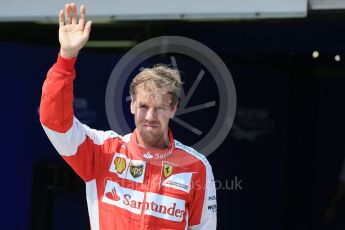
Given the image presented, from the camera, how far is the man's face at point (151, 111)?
2193 millimetres

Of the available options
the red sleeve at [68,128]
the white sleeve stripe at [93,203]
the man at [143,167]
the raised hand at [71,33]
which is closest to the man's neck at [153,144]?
the man at [143,167]

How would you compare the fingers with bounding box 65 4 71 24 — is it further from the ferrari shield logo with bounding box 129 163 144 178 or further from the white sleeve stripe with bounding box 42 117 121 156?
the ferrari shield logo with bounding box 129 163 144 178

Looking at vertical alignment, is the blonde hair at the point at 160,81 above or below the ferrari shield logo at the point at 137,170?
above

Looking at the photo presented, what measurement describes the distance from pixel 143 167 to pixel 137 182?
2.2 inches

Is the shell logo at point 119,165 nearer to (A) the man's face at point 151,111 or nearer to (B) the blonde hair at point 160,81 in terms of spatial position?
(A) the man's face at point 151,111

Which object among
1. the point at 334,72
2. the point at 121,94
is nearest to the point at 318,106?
the point at 334,72

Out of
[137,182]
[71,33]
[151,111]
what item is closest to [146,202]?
[137,182]

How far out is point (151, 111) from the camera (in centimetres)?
219

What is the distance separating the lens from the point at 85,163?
2.25m

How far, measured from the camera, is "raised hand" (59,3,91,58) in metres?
2.07

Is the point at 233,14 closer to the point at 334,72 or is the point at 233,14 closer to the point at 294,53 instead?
the point at 294,53

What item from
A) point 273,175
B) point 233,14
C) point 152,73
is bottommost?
point 273,175

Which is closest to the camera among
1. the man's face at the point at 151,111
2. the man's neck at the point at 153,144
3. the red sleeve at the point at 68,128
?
the red sleeve at the point at 68,128

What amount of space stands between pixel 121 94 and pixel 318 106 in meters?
3.05
